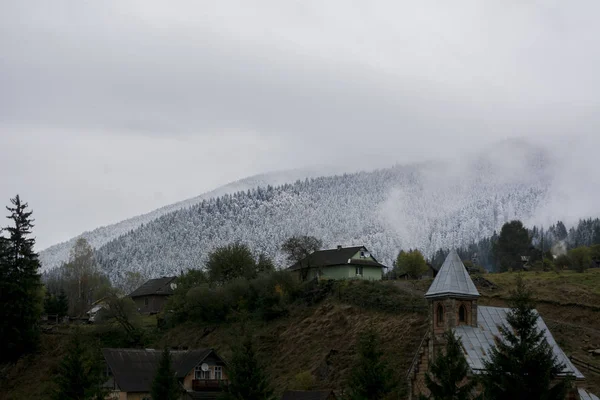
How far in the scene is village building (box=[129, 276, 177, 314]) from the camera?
369 feet

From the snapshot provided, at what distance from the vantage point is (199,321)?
91.4 metres

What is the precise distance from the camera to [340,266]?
9531 cm

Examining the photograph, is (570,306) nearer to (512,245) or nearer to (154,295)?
(512,245)

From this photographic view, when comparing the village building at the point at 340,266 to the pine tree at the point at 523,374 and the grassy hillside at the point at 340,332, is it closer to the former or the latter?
the grassy hillside at the point at 340,332

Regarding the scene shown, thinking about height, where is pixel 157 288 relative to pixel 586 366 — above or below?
→ above

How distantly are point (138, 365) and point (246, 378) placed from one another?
79.0ft

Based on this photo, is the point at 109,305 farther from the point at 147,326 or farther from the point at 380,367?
the point at 380,367

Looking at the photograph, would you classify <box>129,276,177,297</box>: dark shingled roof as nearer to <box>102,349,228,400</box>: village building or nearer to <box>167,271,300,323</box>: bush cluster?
<box>167,271,300,323</box>: bush cluster

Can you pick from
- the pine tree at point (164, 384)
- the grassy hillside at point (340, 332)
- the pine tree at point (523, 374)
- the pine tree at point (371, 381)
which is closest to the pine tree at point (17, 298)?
the grassy hillside at point (340, 332)

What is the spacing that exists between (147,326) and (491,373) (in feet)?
215

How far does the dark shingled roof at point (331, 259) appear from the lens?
95.9 meters

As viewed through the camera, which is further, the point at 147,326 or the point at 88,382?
the point at 147,326

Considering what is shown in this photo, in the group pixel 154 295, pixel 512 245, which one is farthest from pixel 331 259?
pixel 512 245

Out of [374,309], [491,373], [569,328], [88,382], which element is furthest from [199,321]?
[491,373]
